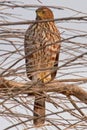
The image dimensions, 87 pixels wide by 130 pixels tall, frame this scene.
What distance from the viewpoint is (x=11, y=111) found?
155cm

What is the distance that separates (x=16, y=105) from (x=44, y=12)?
214cm

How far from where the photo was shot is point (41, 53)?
247cm

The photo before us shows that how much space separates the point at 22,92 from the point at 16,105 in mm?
161

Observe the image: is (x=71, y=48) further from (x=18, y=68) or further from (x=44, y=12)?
(x=44, y=12)

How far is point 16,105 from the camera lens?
1631 mm

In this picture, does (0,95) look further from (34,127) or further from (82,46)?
(82,46)

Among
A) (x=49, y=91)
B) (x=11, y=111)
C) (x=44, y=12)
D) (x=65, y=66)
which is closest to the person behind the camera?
(x=65, y=66)

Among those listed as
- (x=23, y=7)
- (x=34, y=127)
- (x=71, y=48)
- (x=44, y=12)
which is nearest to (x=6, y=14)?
(x=23, y=7)

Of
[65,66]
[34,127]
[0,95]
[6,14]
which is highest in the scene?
[6,14]

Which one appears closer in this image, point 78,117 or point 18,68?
point 18,68

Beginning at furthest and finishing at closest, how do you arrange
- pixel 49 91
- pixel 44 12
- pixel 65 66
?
pixel 44 12 → pixel 49 91 → pixel 65 66

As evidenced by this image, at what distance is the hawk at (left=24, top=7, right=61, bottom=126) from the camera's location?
4.93 feet

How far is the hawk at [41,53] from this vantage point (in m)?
1.50

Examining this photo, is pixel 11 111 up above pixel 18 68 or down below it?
below
